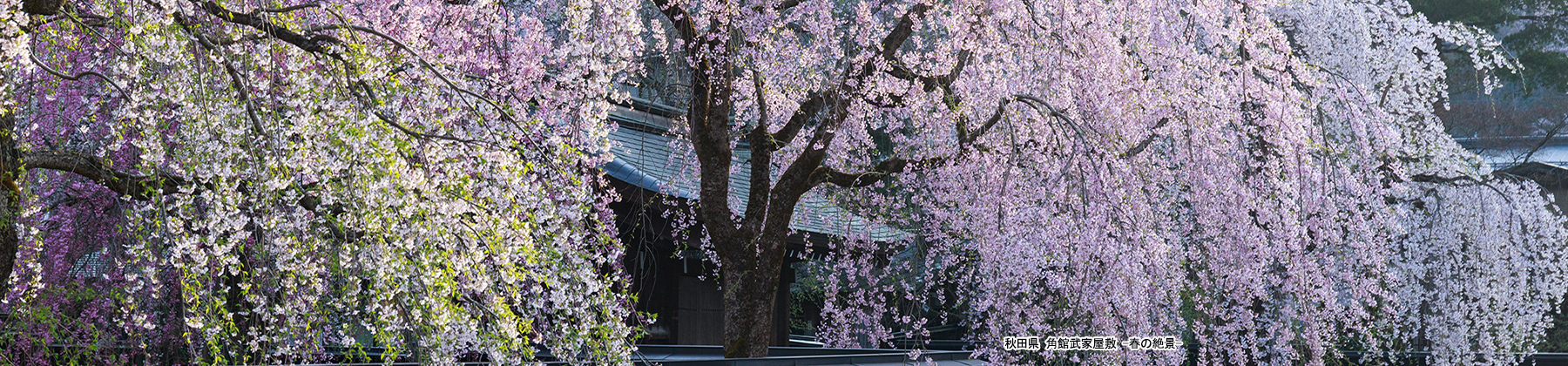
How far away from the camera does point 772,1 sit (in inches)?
298

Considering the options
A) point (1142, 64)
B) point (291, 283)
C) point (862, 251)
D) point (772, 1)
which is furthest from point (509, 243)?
point (862, 251)

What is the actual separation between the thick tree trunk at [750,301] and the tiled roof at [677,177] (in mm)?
866

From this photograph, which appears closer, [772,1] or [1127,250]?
[1127,250]

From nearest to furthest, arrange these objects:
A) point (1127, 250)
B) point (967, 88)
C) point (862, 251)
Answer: point (1127, 250)
point (967, 88)
point (862, 251)

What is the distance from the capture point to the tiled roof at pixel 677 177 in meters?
9.12

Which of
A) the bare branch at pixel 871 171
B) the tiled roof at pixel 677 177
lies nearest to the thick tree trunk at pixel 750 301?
the bare branch at pixel 871 171

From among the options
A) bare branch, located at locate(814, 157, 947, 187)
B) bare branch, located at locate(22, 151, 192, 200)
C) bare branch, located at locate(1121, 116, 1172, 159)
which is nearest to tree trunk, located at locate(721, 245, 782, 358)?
bare branch, located at locate(814, 157, 947, 187)

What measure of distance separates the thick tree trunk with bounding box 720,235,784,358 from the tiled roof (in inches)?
34.1

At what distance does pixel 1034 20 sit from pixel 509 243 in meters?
4.23

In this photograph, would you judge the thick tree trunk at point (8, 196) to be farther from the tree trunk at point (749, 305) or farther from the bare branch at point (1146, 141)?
the bare branch at point (1146, 141)

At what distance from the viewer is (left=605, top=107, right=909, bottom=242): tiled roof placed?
9.12 m

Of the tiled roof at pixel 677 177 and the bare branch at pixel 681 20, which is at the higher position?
the bare branch at pixel 681 20

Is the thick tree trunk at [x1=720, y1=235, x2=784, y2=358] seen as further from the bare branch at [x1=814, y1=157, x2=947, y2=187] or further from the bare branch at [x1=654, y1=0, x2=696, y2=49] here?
the bare branch at [x1=654, y1=0, x2=696, y2=49]

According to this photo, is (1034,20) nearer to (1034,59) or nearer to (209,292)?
(1034,59)
